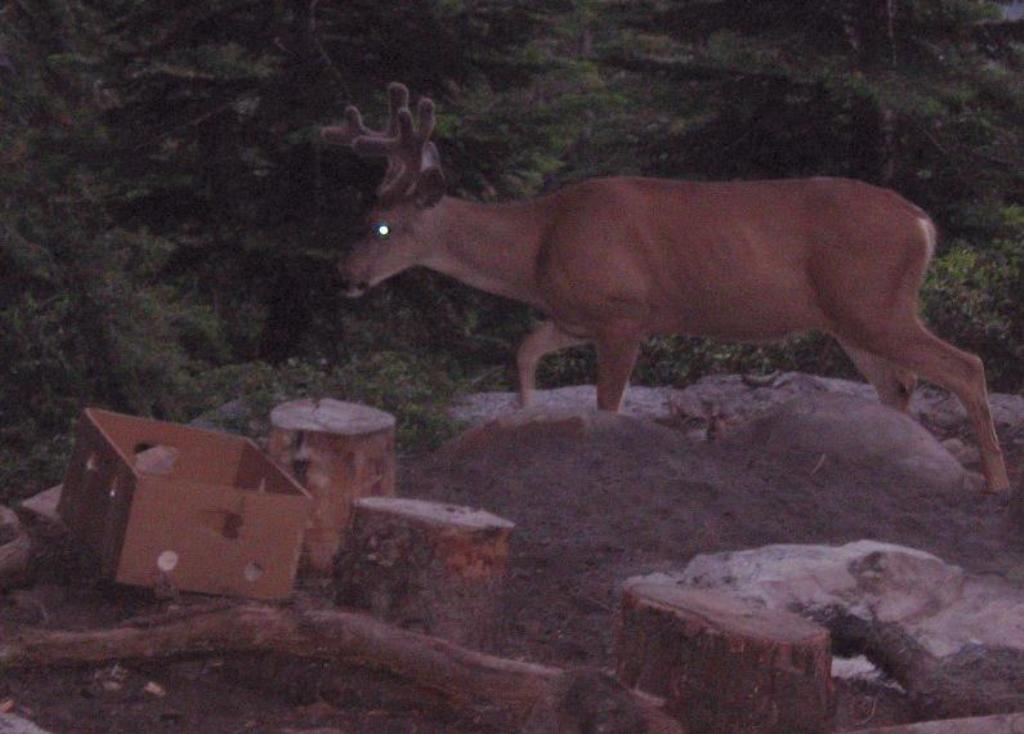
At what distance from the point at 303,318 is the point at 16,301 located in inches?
129

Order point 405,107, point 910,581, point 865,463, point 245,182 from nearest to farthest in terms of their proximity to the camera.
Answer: point 910,581 < point 865,463 < point 405,107 < point 245,182

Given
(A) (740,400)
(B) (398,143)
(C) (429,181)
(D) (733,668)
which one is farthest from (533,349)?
(D) (733,668)

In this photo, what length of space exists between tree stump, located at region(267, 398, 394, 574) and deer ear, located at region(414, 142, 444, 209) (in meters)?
3.44

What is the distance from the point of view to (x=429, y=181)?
9.55m

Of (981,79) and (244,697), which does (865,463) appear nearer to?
(244,697)

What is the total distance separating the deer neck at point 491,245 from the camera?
952 cm

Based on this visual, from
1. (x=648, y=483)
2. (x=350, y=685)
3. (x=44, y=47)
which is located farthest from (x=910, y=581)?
(x=44, y=47)

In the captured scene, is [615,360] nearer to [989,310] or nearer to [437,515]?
[989,310]

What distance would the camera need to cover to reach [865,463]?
26.1 ft

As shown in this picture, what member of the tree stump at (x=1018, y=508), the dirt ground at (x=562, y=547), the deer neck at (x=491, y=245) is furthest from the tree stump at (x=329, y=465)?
the deer neck at (x=491, y=245)

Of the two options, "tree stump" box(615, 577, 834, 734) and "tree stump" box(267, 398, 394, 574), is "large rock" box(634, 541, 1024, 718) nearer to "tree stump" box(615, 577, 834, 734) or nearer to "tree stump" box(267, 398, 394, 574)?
"tree stump" box(615, 577, 834, 734)

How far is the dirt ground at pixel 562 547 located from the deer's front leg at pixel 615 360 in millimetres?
862

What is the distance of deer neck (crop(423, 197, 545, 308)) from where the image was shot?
9523mm

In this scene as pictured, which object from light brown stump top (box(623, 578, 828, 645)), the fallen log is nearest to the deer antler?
the fallen log
